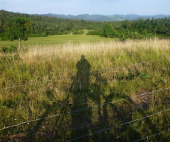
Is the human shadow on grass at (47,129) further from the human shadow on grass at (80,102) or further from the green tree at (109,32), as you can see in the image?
the green tree at (109,32)

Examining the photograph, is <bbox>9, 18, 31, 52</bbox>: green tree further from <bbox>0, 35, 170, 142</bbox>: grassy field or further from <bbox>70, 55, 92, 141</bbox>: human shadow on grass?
<bbox>70, 55, 92, 141</bbox>: human shadow on grass

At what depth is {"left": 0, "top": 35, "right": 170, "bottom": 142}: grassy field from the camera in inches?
114

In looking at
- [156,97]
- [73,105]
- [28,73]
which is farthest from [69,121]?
[28,73]

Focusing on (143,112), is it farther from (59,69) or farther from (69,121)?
(59,69)

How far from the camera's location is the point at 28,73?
5422 mm

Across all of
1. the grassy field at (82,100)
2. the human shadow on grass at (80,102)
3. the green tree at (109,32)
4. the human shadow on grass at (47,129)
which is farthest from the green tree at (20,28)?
the green tree at (109,32)

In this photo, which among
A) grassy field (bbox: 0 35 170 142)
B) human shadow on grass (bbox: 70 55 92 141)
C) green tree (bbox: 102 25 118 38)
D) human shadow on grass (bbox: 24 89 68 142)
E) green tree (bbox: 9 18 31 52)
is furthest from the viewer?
green tree (bbox: 102 25 118 38)

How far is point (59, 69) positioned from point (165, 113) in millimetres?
3949

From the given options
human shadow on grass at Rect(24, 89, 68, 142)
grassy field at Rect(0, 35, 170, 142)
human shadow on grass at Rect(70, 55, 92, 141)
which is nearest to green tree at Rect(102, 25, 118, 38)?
grassy field at Rect(0, 35, 170, 142)

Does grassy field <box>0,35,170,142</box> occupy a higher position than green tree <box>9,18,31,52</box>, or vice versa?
green tree <box>9,18,31,52</box>

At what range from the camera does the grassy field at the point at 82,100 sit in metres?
2.89

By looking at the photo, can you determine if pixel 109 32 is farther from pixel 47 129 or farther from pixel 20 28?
pixel 47 129

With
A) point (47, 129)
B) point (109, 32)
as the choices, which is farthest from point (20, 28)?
point (109, 32)

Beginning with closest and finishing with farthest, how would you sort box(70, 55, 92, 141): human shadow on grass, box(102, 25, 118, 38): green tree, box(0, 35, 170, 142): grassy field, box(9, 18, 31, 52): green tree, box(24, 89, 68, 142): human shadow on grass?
1. box(24, 89, 68, 142): human shadow on grass
2. box(0, 35, 170, 142): grassy field
3. box(70, 55, 92, 141): human shadow on grass
4. box(9, 18, 31, 52): green tree
5. box(102, 25, 118, 38): green tree
